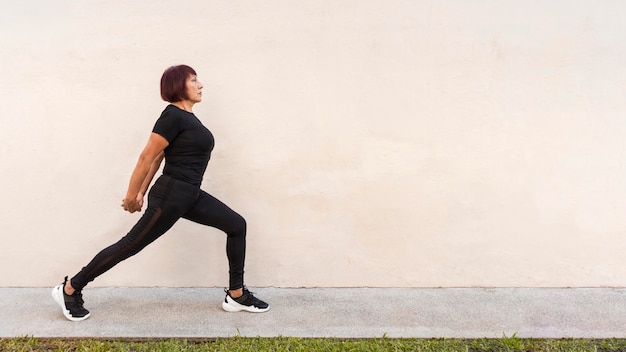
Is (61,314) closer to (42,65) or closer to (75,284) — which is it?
(75,284)

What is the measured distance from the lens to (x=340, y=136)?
3.57 meters

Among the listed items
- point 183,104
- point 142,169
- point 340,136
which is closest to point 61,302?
point 142,169

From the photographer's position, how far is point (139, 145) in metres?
3.58

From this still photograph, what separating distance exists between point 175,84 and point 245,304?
57.8 inches

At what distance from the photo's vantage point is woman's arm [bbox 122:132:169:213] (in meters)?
2.85

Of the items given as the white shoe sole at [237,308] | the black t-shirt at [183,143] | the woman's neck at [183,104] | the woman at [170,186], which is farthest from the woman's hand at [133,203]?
the white shoe sole at [237,308]

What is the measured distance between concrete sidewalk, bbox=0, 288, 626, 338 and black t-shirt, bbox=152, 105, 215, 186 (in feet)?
3.07

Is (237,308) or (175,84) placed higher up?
(175,84)

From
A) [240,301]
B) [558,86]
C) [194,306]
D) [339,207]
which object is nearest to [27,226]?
[194,306]

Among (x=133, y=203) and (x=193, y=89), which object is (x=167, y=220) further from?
(x=193, y=89)

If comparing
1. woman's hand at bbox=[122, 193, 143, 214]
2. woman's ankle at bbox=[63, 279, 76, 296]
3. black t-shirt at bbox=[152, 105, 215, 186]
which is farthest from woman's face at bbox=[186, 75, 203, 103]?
woman's ankle at bbox=[63, 279, 76, 296]

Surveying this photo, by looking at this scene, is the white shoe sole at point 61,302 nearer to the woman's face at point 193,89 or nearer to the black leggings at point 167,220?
the black leggings at point 167,220

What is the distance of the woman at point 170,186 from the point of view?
2883 mm

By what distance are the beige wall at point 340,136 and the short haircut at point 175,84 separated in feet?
1.72
